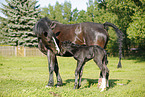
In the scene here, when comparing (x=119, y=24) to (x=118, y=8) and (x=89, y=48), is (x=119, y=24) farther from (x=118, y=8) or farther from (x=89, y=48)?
(x=89, y=48)

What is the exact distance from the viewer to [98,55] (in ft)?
24.4

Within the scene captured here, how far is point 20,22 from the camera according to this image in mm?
38906

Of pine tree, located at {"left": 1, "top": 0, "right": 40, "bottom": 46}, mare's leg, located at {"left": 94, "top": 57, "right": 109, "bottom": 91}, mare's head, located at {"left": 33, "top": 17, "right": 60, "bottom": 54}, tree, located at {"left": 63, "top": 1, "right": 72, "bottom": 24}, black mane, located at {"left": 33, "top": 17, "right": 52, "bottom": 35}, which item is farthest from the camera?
tree, located at {"left": 63, "top": 1, "right": 72, "bottom": 24}

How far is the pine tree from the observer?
125 ft

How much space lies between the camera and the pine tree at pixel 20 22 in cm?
3819

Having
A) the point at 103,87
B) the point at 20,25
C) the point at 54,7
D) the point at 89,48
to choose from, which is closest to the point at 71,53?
the point at 89,48

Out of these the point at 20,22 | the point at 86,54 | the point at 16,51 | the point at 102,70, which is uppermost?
the point at 20,22

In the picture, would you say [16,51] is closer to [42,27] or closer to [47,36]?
[42,27]

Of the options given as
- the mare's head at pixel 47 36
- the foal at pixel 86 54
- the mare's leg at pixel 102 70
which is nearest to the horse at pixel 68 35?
the mare's head at pixel 47 36

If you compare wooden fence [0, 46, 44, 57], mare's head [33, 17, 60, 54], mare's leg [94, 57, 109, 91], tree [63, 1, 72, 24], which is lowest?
wooden fence [0, 46, 44, 57]

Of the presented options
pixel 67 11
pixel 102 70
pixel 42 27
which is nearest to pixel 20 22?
pixel 42 27

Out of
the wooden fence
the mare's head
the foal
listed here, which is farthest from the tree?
the foal

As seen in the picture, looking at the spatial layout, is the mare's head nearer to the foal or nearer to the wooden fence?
the foal

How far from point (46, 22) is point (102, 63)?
121 inches
